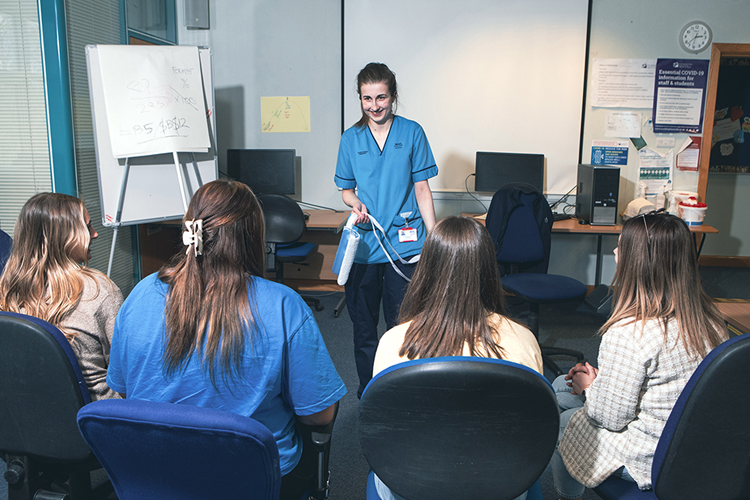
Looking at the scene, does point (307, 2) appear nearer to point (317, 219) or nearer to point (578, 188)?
point (317, 219)

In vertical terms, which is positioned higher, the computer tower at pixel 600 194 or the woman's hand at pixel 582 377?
the computer tower at pixel 600 194

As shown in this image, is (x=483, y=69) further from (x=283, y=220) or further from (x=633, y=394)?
(x=633, y=394)

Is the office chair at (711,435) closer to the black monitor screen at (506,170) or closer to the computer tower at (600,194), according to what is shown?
the computer tower at (600,194)

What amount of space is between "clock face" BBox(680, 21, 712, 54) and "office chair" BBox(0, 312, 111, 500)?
4327mm

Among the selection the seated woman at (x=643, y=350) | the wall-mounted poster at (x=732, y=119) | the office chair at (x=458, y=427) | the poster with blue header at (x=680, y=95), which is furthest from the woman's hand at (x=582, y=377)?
the wall-mounted poster at (x=732, y=119)

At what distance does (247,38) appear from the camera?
4094 mm

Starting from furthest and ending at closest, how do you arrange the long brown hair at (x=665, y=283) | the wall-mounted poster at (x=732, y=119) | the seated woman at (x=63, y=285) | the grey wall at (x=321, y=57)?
the wall-mounted poster at (x=732, y=119)
the grey wall at (x=321, y=57)
the seated woman at (x=63, y=285)
the long brown hair at (x=665, y=283)

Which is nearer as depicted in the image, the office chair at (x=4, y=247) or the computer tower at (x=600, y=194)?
the office chair at (x=4, y=247)

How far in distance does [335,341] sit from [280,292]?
2.20 meters

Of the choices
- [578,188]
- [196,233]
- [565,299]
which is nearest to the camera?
[196,233]

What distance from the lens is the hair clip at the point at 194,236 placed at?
1.03 meters

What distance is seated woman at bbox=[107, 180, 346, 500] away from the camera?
101cm

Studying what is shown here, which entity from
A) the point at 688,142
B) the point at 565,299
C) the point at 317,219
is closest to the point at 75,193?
the point at 317,219

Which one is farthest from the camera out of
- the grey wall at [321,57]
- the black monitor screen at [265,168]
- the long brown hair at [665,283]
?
the black monitor screen at [265,168]
